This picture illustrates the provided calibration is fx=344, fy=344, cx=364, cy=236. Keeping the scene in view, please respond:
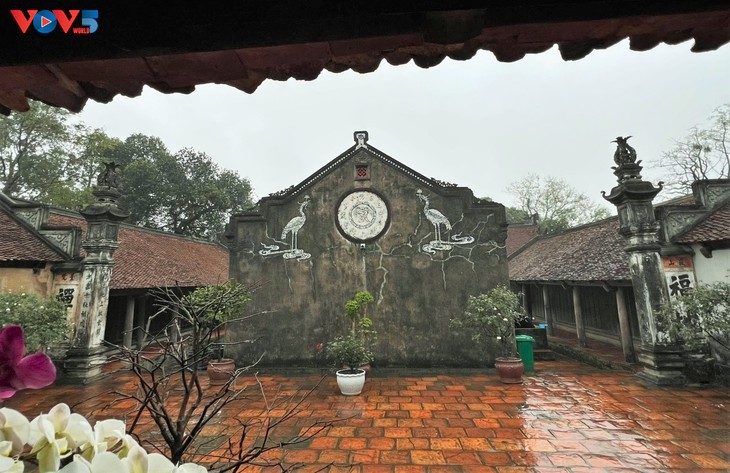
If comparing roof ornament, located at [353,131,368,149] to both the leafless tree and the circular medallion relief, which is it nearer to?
the circular medallion relief

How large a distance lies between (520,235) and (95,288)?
24.9 meters

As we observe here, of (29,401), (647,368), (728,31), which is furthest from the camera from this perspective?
(647,368)

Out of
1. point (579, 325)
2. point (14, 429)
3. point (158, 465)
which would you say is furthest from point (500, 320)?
point (14, 429)

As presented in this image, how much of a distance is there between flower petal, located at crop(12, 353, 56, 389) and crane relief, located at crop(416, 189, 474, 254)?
948 centimetres

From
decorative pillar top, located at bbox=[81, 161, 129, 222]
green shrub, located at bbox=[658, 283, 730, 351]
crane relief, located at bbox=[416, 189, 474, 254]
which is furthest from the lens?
crane relief, located at bbox=[416, 189, 474, 254]

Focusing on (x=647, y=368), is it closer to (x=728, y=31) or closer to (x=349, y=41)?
(x=728, y=31)

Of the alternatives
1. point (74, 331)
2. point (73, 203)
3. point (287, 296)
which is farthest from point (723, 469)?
point (73, 203)

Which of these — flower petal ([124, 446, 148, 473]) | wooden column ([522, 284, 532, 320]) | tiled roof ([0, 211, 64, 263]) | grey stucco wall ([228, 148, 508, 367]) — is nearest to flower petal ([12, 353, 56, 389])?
flower petal ([124, 446, 148, 473])

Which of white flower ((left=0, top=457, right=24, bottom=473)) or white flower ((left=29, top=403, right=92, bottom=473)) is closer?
white flower ((left=0, top=457, right=24, bottom=473))

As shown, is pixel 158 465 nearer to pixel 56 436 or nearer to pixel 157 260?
pixel 56 436

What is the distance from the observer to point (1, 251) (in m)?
9.05

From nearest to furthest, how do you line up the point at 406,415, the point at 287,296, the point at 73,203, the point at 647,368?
1. the point at 406,415
2. the point at 647,368
3. the point at 287,296
4. the point at 73,203

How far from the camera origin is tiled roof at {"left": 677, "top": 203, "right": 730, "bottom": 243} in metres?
7.71

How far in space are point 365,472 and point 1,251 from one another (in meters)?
10.9
